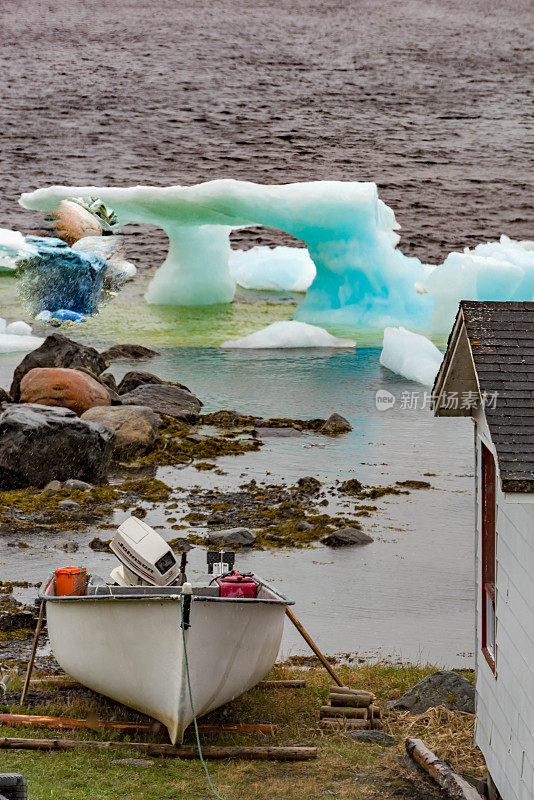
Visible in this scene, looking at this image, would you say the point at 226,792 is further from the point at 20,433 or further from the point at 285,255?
the point at 285,255

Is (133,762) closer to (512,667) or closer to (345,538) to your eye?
(512,667)

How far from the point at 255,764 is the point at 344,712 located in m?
0.76

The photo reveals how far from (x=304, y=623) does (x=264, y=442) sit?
22.9 ft

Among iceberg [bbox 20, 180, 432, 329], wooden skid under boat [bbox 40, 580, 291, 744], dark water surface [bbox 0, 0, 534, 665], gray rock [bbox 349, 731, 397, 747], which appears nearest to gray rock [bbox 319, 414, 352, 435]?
iceberg [bbox 20, 180, 432, 329]

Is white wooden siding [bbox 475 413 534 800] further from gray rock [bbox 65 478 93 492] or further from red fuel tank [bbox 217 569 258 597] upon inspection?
gray rock [bbox 65 478 93 492]

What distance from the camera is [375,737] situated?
21.1 feet

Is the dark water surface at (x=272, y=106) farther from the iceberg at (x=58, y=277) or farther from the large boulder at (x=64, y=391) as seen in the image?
the large boulder at (x=64, y=391)

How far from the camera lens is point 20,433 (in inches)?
520

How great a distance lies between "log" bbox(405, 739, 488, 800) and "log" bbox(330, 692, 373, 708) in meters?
0.65

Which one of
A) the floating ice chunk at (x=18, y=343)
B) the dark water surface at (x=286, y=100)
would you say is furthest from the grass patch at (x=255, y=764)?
the dark water surface at (x=286, y=100)

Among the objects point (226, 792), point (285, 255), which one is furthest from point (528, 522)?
point (285, 255)

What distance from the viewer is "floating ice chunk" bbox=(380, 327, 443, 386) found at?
19.5 m

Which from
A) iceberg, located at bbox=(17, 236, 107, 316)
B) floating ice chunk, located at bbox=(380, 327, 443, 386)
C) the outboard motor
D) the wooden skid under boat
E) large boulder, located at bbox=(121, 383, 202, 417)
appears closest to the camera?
the wooden skid under boat

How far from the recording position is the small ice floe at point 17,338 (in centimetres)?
2250
